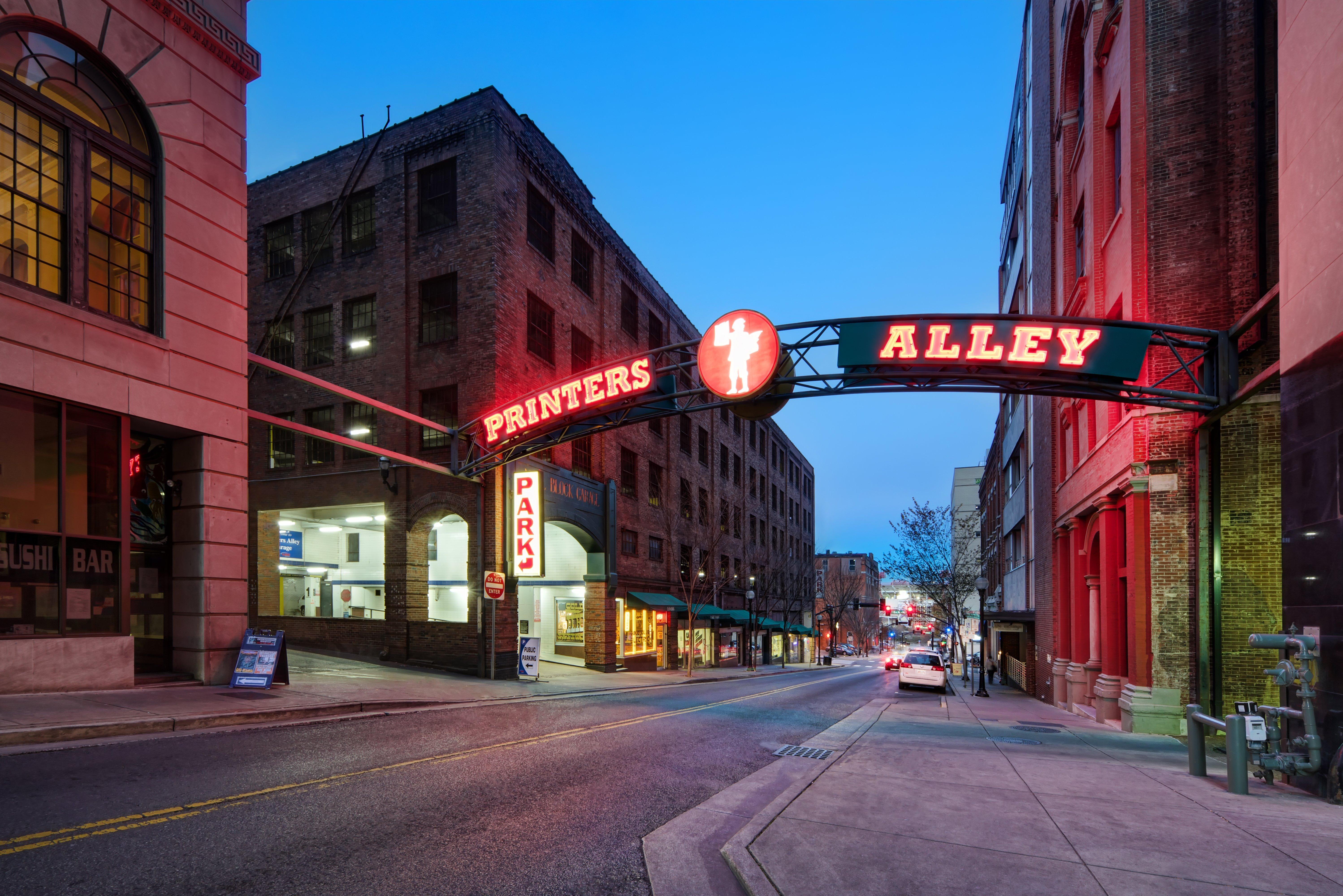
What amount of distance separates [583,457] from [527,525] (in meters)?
7.88

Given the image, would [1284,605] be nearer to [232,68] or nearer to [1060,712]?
[1060,712]

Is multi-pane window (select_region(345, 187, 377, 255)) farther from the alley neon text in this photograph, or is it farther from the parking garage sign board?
the parking garage sign board

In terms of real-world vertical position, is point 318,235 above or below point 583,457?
above

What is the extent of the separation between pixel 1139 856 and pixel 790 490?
69471 millimetres

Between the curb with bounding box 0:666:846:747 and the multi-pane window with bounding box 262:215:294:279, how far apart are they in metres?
20.8

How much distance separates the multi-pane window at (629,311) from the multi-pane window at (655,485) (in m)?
6.56

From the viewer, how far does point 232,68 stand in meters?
17.4

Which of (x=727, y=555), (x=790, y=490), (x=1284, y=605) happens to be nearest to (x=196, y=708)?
(x=1284, y=605)

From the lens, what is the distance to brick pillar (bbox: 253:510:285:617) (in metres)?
29.6

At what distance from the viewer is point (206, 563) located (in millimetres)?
15766

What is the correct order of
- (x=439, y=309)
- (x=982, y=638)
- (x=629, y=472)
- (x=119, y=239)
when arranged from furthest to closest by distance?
(x=629, y=472), (x=982, y=638), (x=439, y=309), (x=119, y=239)

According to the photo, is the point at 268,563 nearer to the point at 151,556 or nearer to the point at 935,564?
the point at 151,556

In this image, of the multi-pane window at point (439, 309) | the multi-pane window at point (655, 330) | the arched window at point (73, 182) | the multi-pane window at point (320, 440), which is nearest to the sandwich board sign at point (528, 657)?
the multi-pane window at point (320, 440)

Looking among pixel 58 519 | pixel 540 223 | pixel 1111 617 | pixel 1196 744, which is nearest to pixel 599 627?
pixel 540 223
